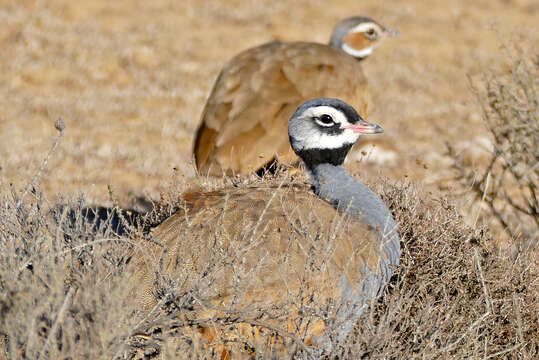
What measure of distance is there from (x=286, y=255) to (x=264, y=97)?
111 inches

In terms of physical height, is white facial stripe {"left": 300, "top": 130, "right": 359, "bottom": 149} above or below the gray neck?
above

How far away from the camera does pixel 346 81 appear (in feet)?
19.5

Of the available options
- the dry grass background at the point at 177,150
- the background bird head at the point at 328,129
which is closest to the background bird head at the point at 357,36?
the dry grass background at the point at 177,150

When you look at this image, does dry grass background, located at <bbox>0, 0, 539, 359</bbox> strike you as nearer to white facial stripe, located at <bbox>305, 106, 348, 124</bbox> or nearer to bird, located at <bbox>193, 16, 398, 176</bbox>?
bird, located at <bbox>193, 16, 398, 176</bbox>

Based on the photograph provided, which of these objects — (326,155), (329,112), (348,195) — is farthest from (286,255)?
(329,112)

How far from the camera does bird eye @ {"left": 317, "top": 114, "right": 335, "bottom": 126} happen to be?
3.88 metres

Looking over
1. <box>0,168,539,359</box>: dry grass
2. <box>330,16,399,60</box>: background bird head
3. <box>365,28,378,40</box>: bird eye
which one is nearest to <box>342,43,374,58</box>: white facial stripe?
<box>330,16,399,60</box>: background bird head

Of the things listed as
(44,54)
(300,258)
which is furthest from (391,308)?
(44,54)

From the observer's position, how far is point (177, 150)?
27.8ft

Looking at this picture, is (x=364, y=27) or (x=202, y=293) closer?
(x=202, y=293)

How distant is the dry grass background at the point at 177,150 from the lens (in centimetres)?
279

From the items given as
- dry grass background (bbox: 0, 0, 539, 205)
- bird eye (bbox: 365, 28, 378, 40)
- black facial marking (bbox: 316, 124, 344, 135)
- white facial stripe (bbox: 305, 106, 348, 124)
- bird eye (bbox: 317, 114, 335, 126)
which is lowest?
dry grass background (bbox: 0, 0, 539, 205)

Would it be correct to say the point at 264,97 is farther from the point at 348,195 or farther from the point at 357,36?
the point at 357,36

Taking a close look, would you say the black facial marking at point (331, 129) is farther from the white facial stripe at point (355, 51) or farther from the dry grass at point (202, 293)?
the white facial stripe at point (355, 51)
